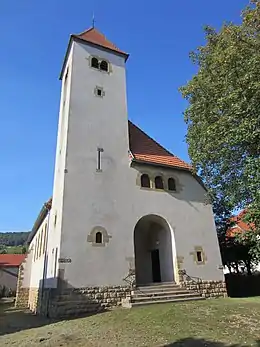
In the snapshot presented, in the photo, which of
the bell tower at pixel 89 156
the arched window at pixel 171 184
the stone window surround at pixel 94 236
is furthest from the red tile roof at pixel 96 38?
the stone window surround at pixel 94 236

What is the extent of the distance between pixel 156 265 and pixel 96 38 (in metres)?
16.3

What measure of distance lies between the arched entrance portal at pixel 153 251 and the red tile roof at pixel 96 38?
12.1m

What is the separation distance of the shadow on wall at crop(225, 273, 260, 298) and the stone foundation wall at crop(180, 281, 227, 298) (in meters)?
5.20

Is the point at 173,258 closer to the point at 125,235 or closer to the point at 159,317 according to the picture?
the point at 125,235

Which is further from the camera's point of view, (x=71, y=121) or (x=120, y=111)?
(x=120, y=111)

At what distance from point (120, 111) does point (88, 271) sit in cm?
966

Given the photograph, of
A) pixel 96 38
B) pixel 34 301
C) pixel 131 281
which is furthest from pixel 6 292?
pixel 96 38

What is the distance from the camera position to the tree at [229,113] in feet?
35.1

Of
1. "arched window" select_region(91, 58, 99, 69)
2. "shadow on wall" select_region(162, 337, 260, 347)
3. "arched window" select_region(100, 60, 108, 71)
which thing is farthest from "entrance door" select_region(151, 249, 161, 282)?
"arched window" select_region(91, 58, 99, 69)

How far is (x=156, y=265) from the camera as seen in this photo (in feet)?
53.2

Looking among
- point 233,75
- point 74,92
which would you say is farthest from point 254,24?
point 74,92

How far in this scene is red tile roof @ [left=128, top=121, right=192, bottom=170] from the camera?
15781 millimetres

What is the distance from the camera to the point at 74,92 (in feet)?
52.3

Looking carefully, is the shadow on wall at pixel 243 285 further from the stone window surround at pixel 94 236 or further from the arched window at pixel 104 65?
the arched window at pixel 104 65
